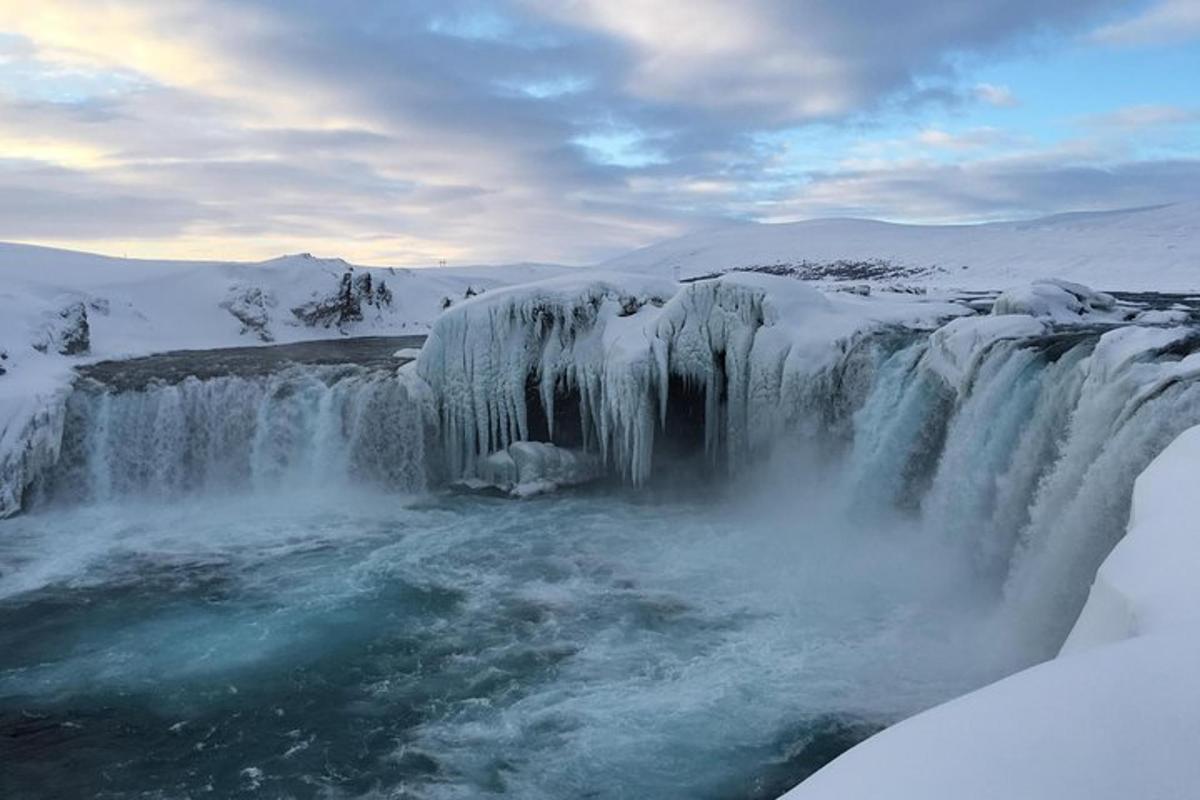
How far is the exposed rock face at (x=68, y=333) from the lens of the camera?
23594 millimetres

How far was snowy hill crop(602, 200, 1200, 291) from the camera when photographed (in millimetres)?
Result: 39219

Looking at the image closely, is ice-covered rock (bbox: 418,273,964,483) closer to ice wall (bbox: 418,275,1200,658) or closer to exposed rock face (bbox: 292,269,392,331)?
ice wall (bbox: 418,275,1200,658)

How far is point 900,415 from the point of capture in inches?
559

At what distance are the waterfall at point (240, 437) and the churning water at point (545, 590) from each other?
0.07 meters

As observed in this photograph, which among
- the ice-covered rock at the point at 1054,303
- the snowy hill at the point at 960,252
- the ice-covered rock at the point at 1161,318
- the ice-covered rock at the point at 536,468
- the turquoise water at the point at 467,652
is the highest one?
the snowy hill at the point at 960,252

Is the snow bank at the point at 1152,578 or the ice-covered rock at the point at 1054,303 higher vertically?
the ice-covered rock at the point at 1054,303

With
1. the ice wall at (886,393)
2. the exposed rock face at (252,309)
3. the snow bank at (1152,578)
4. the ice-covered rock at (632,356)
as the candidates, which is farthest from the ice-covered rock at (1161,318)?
the exposed rock face at (252,309)

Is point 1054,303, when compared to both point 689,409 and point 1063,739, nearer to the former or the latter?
point 689,409

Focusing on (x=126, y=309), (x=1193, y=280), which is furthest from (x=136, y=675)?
(x=1193, y=280)

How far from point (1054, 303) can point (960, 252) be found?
188ft

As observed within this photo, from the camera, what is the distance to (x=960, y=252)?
68.0m

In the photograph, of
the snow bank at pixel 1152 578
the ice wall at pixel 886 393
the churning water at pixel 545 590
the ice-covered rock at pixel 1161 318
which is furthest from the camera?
the ice-covered rock at pixel 1161 318

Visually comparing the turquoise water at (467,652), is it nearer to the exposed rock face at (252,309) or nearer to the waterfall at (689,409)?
the waterfall at (689,409)

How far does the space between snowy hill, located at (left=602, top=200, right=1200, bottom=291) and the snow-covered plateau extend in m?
17.8
